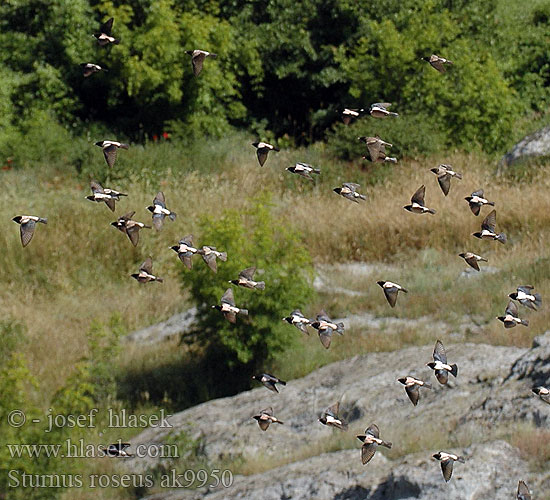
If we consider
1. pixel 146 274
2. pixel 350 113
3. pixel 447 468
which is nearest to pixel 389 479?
pixel 447 468

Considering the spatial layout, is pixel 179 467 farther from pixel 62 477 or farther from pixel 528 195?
pixel 528 195

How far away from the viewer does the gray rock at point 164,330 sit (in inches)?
539

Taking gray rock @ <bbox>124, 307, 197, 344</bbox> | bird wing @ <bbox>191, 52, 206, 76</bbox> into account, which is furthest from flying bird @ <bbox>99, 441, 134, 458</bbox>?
bird wing @ <bbox>191, 52, 206, 76</bbox>

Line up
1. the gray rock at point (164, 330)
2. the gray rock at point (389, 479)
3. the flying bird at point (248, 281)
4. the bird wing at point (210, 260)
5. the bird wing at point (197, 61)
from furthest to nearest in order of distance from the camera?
the gray rock at point (164, 330)
the gray rock at point (389, 479)
the flying bird at point (248, 281)
the bird wing at point (210, 260)
the bird wing at point (197, 61)

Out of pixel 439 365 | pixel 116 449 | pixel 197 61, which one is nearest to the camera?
pixel 197 61

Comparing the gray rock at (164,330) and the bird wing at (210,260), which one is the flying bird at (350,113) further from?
the gray rock at (164,330)

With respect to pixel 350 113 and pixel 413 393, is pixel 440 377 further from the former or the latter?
pixel 350 113

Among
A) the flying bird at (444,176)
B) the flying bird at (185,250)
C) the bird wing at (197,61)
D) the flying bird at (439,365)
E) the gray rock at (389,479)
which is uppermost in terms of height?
the bird wing at (197,61)

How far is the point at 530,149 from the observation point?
18125 millimetres

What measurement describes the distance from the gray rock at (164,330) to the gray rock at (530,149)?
21.7 feet

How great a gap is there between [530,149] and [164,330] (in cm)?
730

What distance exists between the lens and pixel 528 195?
53.1 feet

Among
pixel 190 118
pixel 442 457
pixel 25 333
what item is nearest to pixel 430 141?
pixel 190 118

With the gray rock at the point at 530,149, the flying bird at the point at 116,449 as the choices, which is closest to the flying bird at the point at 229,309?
the flying bird at the point at 116,449
